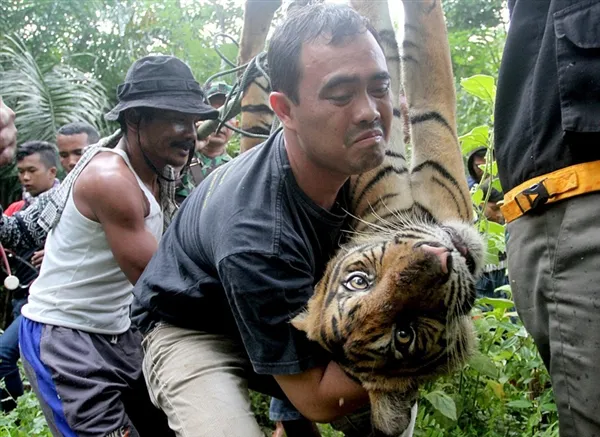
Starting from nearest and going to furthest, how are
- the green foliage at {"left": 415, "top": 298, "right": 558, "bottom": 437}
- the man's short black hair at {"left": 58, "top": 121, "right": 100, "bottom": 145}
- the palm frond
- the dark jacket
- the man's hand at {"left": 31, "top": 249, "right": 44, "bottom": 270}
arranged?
the dark jacket, the green foliage at {"left": 415, "top": 298, "right": 558, "bottom": 437}, the man's hand at {"left": 31, "top": 249, "right": 44, "bottom": 270}, the man's short black hair at {"left": 58, "top": 121, "right": 100, "bottom": 145}, the palm frond

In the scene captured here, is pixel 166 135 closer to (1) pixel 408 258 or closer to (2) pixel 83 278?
(2) pixel 83 278

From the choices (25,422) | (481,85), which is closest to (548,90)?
(481,85)

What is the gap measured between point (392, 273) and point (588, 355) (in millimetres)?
570

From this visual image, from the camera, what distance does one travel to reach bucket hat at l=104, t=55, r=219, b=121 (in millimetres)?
3208

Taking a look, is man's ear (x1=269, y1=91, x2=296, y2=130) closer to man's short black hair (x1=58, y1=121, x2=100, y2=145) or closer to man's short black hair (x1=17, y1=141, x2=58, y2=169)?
man's short black hair (x1=58, y1=121, x2=100, y2=145)

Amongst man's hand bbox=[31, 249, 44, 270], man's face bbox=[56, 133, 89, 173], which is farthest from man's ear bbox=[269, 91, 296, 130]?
man's face bbox=[56, 133, 89, 173]

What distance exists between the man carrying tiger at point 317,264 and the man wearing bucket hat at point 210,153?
1711 millimetres

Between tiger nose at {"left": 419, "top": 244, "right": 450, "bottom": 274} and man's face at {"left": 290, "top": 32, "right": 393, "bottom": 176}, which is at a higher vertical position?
man's face at {"left": 290, "top": 32, "right": 393, "bottom": 176}

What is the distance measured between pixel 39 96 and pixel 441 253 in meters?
8.98

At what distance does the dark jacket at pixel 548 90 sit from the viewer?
5.68ft

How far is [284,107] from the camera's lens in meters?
2.27

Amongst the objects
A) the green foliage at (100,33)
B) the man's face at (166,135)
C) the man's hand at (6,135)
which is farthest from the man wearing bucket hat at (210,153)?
the green foliage at (100,33)

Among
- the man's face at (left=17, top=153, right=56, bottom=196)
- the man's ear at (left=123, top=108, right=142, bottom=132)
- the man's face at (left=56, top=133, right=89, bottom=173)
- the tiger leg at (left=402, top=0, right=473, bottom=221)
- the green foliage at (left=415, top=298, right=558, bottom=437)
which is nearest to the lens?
the tiger leg at (left=402, top=0, right=473, bottom=221)

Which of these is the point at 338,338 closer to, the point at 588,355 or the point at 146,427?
the point at 588,355
